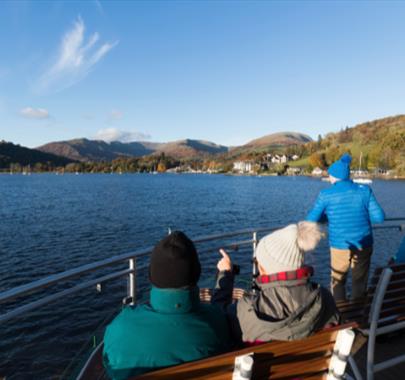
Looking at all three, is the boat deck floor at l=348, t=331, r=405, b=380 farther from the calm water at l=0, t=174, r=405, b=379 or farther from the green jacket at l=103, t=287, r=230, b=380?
the green jacket at l=103, t=287, r=230, b=380

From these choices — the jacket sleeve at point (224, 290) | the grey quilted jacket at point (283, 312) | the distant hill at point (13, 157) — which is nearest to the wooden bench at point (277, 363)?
the grey quilted jacket at point (283, 312)

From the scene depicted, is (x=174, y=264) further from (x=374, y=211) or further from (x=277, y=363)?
(x=374, y=211)

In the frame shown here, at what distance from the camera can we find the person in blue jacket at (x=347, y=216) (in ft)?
11.8


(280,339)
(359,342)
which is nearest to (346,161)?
(359,342)

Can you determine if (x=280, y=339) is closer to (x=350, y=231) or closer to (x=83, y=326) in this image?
(x=350, y=231)

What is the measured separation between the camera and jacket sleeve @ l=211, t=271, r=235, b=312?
2.25 metres

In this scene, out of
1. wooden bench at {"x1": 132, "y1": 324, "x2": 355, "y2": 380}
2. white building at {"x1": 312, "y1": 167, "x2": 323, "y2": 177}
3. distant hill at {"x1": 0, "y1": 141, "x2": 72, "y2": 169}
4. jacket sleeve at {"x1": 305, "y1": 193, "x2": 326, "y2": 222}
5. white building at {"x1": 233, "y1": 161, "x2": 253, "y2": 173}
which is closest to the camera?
wooden bench at {"x1": 132, "y1": 324, "x2": 355, "y2": 380}

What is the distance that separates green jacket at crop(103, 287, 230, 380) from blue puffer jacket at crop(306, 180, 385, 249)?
7.66ft

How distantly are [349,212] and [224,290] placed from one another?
2031mm

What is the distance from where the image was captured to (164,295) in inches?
61.3

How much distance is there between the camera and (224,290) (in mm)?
2307

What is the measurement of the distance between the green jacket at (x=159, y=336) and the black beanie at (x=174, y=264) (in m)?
0.04

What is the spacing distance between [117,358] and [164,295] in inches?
→ 13.4

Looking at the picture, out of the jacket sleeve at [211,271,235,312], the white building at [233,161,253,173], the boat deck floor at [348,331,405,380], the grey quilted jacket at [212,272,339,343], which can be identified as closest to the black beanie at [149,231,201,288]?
the grey quilted jacket at [212,272,339,343]
